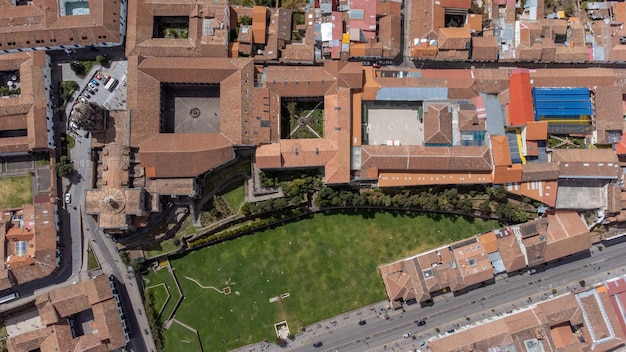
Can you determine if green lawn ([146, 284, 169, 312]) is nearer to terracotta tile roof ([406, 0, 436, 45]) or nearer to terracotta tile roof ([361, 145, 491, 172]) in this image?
terracotta tile roof ([361, 145, 491, 172])

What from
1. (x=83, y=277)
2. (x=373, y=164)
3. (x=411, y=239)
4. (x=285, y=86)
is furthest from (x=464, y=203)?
(x=83, y=277)

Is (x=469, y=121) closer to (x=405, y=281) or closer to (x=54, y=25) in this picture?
(x=405, y=281)

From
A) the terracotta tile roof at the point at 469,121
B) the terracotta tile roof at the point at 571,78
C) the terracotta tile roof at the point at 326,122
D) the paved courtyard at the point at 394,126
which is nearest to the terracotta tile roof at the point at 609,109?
the terracotta tile roof at the point at 571,78

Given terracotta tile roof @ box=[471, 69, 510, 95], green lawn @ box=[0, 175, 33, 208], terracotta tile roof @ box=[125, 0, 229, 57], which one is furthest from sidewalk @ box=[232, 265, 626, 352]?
terracotta tile roof @ box=[125, 0, 229, 57]

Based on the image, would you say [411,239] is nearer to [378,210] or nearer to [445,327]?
[378,210]

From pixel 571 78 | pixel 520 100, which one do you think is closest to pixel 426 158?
pixel 520 100

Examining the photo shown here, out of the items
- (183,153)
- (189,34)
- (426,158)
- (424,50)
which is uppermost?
(189,34)
